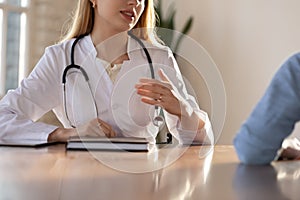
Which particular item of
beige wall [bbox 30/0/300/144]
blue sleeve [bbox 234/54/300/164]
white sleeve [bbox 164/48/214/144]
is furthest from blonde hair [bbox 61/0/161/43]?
blue sleeve [bbox 234/54/300/164]

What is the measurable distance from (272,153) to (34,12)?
8.45ft

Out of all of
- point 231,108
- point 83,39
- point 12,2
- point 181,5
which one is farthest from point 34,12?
point 83,39

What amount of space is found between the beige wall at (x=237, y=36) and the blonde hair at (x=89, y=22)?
31.1 inches

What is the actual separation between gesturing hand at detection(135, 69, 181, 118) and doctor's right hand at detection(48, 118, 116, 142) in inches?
4.9

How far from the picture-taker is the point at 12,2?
3.02 metres

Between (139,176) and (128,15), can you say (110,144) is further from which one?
(128,15)

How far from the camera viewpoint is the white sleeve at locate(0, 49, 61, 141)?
1220 millimetres

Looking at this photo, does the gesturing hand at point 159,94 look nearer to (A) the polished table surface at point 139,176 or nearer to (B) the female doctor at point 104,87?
(B) the female doctor at point 104,87

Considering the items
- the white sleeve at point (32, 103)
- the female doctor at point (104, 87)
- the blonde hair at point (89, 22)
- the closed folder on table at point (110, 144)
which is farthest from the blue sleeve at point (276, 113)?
the blonde hair at point (89, 22)

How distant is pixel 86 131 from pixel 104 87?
25cm

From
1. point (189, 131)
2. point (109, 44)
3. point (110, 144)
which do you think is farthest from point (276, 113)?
point (109, 44)

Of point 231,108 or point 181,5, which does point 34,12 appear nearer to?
point 181,5

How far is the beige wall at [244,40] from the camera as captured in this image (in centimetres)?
242

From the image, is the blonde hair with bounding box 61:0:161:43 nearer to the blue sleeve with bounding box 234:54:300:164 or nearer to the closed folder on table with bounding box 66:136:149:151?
the closed folder on table with bounding box 66:136:149:151
